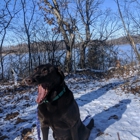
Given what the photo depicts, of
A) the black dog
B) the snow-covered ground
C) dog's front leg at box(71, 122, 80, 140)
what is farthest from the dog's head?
the snow-covered ground

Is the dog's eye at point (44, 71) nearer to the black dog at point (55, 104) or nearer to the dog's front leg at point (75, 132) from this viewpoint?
the black dog at point (55, 104)

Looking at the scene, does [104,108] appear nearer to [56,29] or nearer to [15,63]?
[56,29]

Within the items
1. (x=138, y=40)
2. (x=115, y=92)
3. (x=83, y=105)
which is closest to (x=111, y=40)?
(x=138, y=40)

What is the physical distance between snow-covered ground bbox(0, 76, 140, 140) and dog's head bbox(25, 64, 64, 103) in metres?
1.10

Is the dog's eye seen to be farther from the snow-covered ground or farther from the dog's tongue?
the snow-covered ground

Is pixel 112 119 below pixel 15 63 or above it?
below

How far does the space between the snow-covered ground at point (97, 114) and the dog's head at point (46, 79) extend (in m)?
1.10

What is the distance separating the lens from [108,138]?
354 centimetres

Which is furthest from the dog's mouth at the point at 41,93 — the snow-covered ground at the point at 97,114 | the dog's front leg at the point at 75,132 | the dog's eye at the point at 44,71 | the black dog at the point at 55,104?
the snow-covered ground at the point at 97,114

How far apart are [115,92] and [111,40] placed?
13.6m

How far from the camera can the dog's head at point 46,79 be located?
265cm

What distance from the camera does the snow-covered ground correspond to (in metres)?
3.81

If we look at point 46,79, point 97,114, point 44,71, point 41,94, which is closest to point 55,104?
point 41,94

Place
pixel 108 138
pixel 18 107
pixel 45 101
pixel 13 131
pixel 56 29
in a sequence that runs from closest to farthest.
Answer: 1. pixel 45 101
2. pixel 108 138
3. pixel 13 131
4. pixel 18 107
5. pixel 56 29
